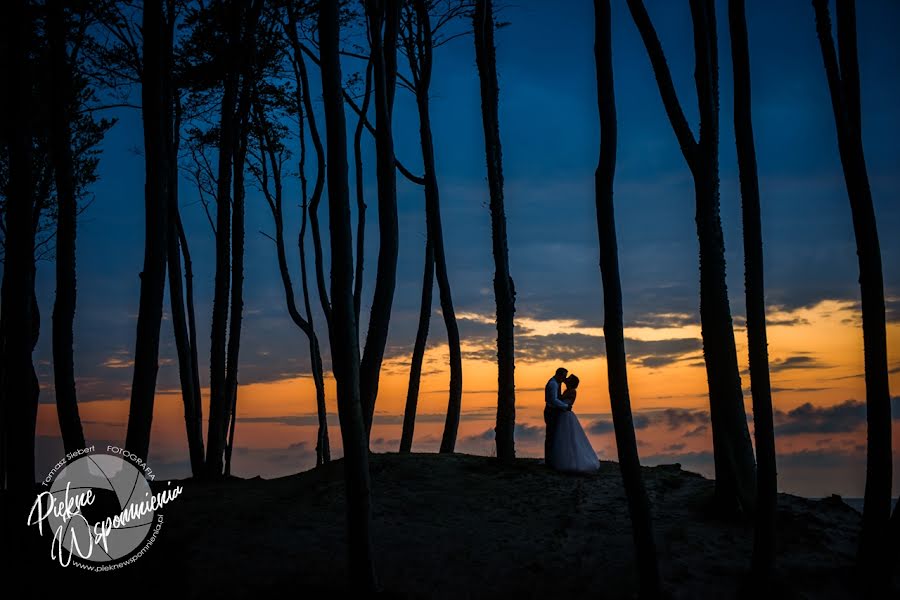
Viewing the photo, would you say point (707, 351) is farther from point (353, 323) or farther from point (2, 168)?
point (2, 168)

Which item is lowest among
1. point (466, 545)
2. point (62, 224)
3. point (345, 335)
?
point (466, 545)

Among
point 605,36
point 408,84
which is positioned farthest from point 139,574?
point 408,84

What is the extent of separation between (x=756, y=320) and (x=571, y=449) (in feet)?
17.3

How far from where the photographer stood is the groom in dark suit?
1395 centimetres

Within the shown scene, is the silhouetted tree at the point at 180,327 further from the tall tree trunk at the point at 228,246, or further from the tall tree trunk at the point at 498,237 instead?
the tall tree trunk at the point at 498,237

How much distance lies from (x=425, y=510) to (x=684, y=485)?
13.6ft

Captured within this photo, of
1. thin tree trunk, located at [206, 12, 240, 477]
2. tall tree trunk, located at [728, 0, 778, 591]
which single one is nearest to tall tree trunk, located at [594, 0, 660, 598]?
tall tree trunk, located at [728, 0, 778, 591]

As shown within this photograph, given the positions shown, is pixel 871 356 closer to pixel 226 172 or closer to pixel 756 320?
pixel 756 320

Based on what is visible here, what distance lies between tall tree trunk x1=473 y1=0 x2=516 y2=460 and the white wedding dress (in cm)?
89

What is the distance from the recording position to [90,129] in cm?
1952

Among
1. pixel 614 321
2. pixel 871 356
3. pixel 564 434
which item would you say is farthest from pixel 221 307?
pixel 871 356

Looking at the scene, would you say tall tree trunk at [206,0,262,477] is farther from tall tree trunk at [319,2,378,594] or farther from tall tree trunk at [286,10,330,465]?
tall tree trunk at [319,2,378,594]

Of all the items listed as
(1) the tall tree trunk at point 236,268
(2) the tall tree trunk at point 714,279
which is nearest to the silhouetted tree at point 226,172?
(1) the tall tree trunk at point 236,268

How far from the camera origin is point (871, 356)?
9.12 m
